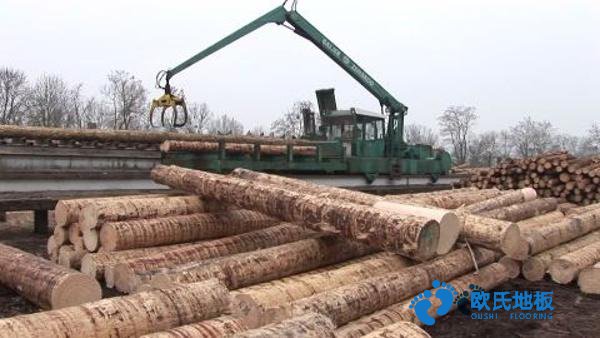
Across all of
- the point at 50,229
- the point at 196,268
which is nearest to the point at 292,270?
the point at 196,268

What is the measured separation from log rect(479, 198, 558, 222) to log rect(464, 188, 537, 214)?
113 millimetres

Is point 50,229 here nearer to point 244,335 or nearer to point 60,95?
point 244,335

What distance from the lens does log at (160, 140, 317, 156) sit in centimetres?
1047

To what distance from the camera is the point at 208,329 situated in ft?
11.4

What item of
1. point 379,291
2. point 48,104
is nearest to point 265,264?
point 379,291

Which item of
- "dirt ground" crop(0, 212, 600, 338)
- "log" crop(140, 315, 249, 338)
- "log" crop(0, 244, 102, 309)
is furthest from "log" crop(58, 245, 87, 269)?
"log" crop(140, 315, 249, 338)

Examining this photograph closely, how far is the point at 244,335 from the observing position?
2795 mm

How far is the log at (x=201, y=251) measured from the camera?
5.37 m

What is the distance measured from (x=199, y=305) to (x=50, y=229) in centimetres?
777

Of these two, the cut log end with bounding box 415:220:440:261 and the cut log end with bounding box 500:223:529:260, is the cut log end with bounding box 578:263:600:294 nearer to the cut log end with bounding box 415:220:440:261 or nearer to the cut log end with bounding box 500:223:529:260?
the cut log end with bounding box 500:223:529:260

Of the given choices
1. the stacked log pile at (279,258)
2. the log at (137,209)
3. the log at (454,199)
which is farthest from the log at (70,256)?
the log at (454,199)

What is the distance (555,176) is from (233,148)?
22.4 feet

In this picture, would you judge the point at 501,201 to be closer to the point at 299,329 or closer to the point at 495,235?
the point at 495,235

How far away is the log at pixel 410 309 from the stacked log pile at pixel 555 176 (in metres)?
5.52
